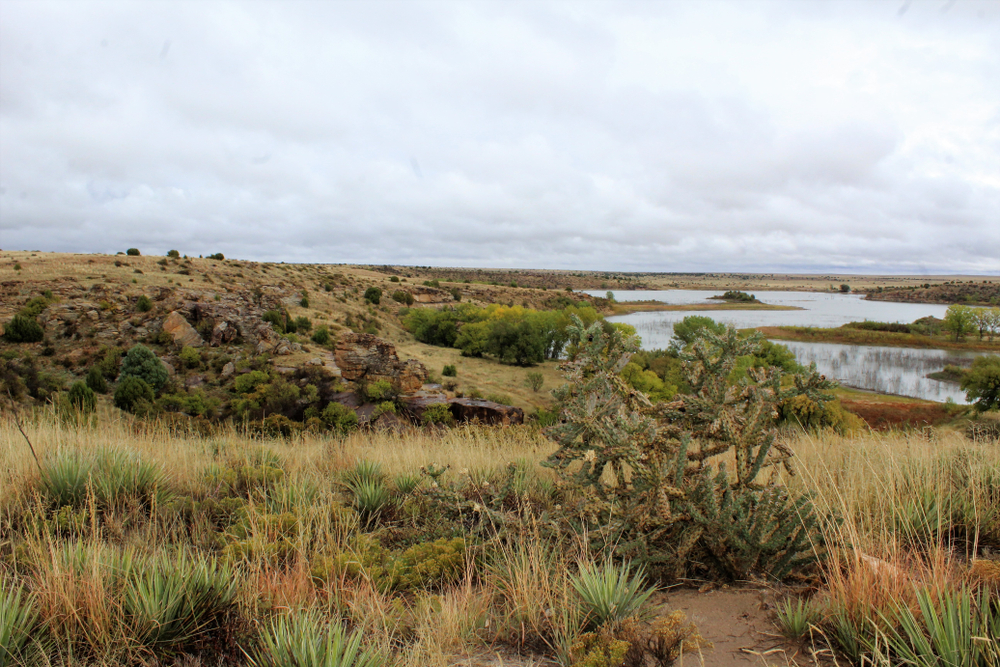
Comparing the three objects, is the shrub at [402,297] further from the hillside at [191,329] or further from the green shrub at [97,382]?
the green shrub at [97,382]

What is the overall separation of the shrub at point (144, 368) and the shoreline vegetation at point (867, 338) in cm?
7260

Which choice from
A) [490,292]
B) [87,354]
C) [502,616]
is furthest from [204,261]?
[502,616]

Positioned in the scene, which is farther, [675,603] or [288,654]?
[675,603]

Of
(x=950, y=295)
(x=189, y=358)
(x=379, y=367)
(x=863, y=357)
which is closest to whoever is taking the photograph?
(x=379, y=367)

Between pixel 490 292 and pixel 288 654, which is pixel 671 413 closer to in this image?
pixel 288 654

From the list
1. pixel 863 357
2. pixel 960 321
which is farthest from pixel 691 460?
pixel 960 321

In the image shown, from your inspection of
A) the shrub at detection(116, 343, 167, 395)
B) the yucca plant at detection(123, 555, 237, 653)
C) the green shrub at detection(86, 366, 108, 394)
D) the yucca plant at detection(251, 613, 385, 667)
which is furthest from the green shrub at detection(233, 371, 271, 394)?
the yucca plant at detection(251, 613, 385, 667)

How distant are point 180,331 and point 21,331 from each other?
7208mm

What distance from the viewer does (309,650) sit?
2.38 meters

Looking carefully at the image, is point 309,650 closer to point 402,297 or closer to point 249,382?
point 249,382

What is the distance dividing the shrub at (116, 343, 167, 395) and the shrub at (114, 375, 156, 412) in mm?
1470

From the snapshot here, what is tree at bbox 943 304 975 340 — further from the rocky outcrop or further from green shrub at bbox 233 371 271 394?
green shrub at bbox 233 371 271 394

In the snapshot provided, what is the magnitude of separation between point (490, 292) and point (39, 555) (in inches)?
3736

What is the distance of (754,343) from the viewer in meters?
3.42
